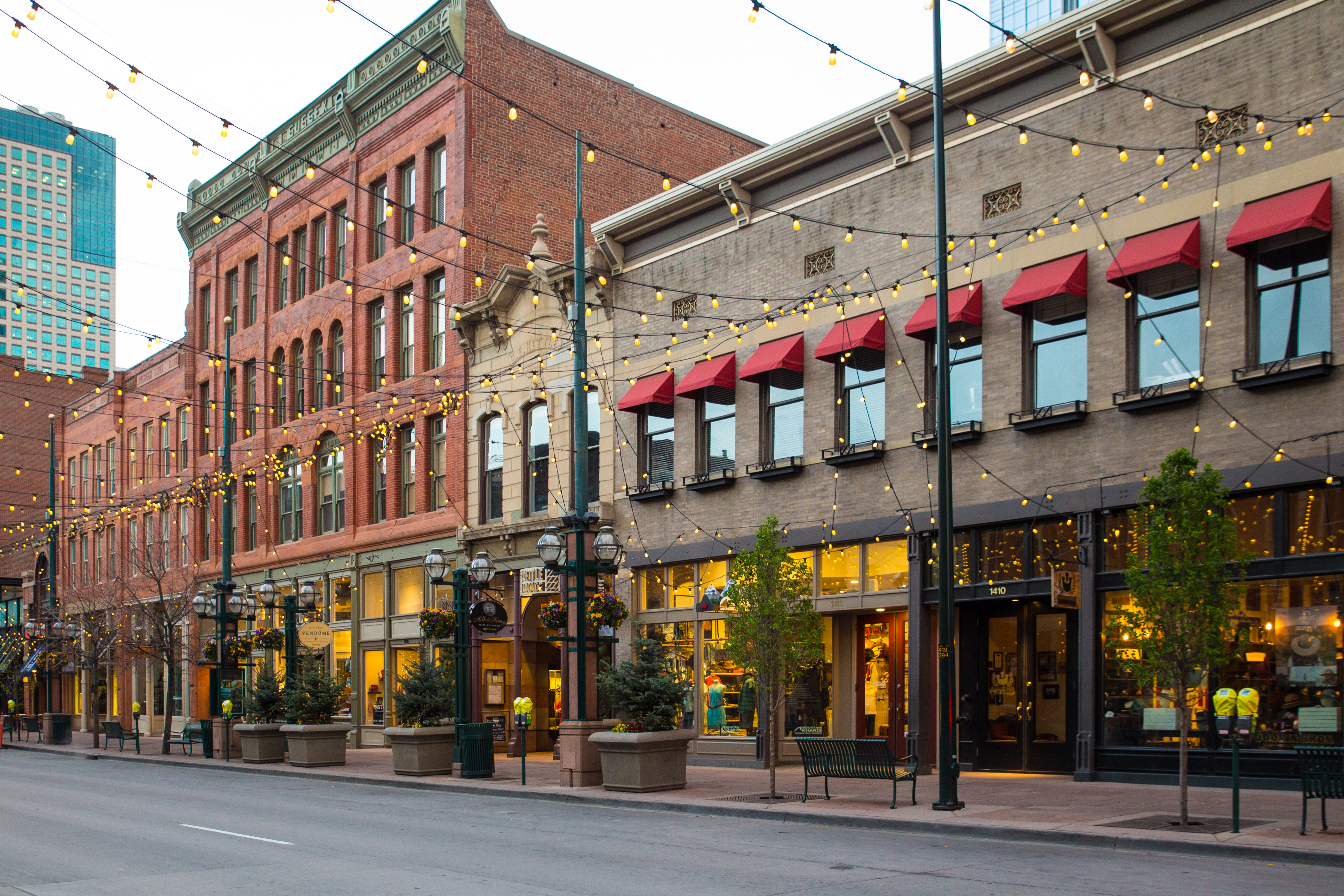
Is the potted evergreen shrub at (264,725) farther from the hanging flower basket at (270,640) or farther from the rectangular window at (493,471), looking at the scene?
the rectangular window at (493,471)

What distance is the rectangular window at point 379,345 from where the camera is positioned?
3631cm

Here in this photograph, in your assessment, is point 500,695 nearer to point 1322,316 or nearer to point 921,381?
point 921,381

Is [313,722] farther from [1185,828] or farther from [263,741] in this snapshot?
[1185,828]

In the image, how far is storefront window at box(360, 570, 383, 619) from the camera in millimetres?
36156

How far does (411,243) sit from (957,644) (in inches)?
827

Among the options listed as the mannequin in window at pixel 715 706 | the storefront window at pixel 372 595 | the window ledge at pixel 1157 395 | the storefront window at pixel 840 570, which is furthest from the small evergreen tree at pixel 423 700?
the window ledge at pixel 1157 395

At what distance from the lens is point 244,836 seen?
14.6 m

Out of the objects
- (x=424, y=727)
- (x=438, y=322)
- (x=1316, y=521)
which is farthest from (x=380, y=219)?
(x=1316, y=521)

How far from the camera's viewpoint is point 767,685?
18578 millimetres

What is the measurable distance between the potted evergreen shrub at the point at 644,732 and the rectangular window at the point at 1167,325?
8430 mm

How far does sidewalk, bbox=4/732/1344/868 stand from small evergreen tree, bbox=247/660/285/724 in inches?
205

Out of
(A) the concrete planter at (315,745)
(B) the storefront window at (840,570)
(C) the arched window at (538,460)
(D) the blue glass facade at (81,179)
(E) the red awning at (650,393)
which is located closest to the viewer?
(B) the storefront window at (840,570)

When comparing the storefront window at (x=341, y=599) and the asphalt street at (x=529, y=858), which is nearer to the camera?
the asphalt street at (x=529, y=858)

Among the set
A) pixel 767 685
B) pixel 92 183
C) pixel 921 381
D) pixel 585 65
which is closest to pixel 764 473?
pixel 921 381
